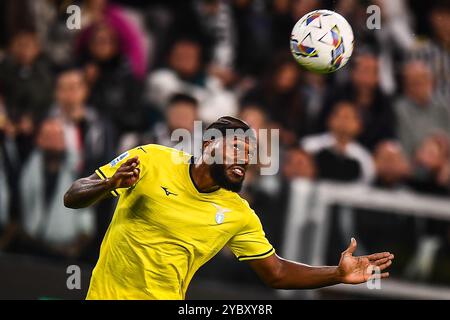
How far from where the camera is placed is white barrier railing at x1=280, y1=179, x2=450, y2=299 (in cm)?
982

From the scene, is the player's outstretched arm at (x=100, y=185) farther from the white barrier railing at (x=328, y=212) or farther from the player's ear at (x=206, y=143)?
the white barrier railing at (x=328, y=212)

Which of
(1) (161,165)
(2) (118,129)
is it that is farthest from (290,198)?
(1) (161,165)

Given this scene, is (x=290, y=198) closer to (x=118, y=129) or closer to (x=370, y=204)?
(x=370, y=204)

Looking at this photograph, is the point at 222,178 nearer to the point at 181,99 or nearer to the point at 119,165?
the point at 119,165

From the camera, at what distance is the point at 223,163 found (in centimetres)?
538

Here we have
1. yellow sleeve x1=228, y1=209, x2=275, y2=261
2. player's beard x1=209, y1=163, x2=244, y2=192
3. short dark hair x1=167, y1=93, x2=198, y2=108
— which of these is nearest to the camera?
player's beard x1=209, y1=163, x2=244, y2=192

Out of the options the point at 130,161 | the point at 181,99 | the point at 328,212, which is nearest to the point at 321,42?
the point at 130,161

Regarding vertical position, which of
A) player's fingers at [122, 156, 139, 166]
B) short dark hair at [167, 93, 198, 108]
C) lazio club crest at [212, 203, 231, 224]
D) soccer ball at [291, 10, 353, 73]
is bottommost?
lazio club crest at [212, 203, 231, 224]

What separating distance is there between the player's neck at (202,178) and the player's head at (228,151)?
0.05 meters

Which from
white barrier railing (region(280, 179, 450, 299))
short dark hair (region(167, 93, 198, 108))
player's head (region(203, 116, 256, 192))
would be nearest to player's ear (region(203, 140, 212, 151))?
player's head (region(203, 116, 256, 192))

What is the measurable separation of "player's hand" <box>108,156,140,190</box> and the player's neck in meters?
0.60

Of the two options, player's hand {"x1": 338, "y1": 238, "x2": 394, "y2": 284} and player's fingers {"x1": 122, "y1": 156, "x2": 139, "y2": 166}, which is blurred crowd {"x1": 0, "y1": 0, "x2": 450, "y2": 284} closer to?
player's hand {"x1": 338, "y1": 238, "x2": 394, "y2": 284}

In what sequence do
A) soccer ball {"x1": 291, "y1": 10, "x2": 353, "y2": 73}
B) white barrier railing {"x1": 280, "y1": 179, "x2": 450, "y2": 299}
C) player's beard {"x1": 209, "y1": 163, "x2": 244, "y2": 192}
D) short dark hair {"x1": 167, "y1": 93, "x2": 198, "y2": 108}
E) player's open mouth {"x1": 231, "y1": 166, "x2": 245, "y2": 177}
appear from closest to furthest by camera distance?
player's open mouth {"x1": 231, "y1": 166, "x2": 245, "y2": 177} < player's beard {"x1": 209, "y1": 163, "x2": 244, "y2": 192} < soccer ball {"x1": 291, "y1": 10, "x2": 353, "y2": 73} < white barrier railing {"x1": 280, "y1": 179, "x2": 450, "y2": 299} < short dark hair {"x1": 167, "y1": 93, "x2": 198, "y2": 108}
